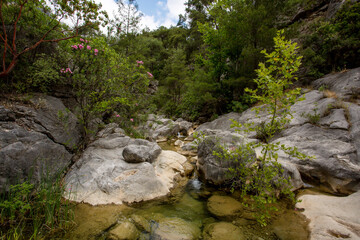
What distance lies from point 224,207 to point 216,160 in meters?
1.45

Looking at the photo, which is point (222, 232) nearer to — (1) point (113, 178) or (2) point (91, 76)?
(1) point (113, 178)

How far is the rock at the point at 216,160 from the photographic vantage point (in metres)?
5.00

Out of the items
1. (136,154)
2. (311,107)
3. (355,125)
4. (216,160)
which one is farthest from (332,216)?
(311,107)

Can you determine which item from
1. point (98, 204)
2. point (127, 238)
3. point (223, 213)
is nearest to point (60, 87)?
point (98, 204)

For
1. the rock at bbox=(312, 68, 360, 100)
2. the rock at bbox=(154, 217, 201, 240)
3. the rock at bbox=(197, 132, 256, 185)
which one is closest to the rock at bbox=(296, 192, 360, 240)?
the rock at bbox=(197, 132, 256, 185)

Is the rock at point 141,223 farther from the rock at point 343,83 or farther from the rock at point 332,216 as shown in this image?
the rock at point 343,83

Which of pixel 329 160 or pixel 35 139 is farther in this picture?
pixel 329 160

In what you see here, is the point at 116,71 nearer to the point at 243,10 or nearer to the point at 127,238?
the point at 127,238

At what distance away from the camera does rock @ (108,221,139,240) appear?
2.89 metres

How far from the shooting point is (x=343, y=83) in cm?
859

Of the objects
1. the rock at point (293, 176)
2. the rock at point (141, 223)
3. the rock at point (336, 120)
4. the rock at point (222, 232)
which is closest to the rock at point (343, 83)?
the rock at point (336, 120)

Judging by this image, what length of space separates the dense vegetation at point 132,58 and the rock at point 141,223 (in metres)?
1.44

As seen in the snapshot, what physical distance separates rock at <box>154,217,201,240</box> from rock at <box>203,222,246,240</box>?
19 cm

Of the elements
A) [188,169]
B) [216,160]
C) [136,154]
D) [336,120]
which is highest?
[336,120]
